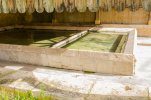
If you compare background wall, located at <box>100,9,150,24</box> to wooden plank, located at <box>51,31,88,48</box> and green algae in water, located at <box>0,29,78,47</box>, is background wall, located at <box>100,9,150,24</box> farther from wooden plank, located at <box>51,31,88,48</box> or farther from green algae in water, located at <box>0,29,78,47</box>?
green algae in water, located at <box>0,29,78,47</box>

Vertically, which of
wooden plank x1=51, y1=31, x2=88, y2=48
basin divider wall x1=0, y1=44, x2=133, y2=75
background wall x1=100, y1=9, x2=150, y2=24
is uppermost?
background wall x1=100, y1=9, x2=150, y2=24

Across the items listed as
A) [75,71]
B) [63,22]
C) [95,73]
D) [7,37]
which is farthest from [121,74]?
[63,22]

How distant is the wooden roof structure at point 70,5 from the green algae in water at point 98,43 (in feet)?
8.05

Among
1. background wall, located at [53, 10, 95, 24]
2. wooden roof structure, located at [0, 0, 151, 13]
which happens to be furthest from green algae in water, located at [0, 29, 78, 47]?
wooden roof structure, located at [0, 0, 151, 13]

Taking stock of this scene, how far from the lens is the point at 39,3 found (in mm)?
3289

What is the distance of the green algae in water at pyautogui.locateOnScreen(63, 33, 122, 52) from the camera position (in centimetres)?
567

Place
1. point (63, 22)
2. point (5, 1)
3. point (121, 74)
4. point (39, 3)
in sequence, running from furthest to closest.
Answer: point (63, 22) → point (121, 74) → point (5, 1) → point (39, 3)

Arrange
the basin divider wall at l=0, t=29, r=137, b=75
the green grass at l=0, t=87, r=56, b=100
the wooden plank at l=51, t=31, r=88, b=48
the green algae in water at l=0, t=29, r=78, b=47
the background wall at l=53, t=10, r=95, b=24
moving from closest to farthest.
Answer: the green grass at l=0, t=87, r=56, b=100, the basin divider wall at l=0, t=29, r=137, b=75, the wooden plank at l=51, t=31, r=88, b=48, the green algae in water at l=0, t=29, r=78, b=47, the background wall at l=53, t=10, r=95, b=24

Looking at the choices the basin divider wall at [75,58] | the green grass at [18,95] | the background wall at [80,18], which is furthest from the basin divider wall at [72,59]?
the background wall at [80,18]

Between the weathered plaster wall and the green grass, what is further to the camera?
the weathered plaster wall

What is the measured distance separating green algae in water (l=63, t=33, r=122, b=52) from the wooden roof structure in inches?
96.6

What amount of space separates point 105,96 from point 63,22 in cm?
719

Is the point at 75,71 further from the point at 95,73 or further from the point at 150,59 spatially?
the point at 150,59

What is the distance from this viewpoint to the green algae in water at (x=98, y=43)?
18.6ft
